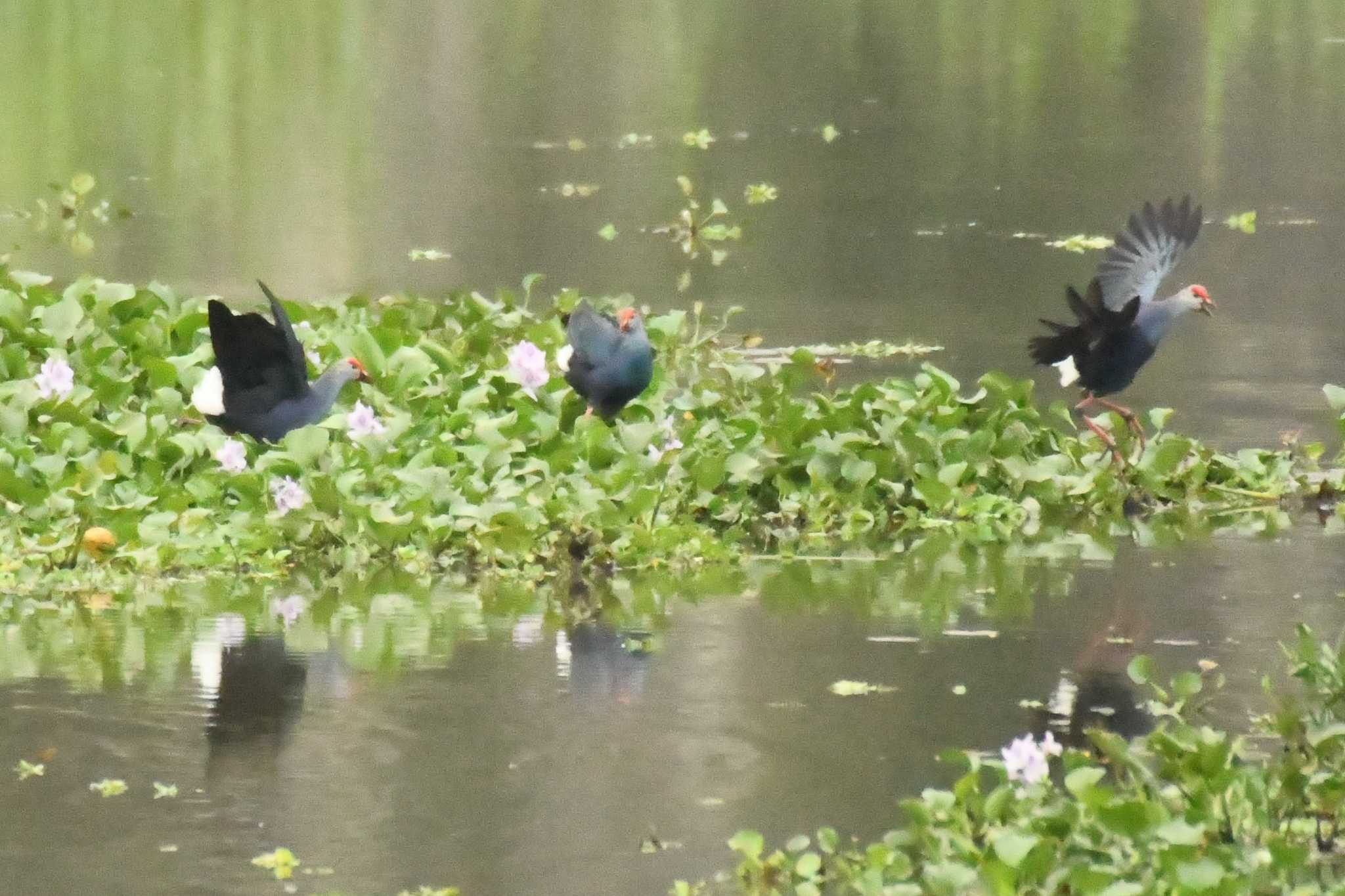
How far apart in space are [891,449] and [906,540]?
0.44 metres

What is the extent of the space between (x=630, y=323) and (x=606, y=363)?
249 mm

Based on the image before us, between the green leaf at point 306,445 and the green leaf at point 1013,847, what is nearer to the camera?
the green leaf at point 1013,847

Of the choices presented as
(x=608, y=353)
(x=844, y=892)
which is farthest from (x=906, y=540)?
(x=844, y=892)

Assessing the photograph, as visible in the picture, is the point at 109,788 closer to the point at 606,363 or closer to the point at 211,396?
the point at 211,396

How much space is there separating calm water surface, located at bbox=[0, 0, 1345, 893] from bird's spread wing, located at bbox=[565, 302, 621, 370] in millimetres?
1415

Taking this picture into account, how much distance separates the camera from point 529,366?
9688 mm

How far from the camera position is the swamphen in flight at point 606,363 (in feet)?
31.6

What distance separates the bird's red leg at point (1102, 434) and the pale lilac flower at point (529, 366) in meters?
1.84

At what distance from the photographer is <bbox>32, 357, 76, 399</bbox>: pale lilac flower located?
31.1 ft

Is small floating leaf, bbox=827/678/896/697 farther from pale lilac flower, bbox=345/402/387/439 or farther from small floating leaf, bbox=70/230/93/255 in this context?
small floating leaf, bbox=70/230/93/255

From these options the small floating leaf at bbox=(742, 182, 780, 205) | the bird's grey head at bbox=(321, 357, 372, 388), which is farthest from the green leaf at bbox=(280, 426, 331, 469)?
the small floating leaf at bbox=(742, 182, 780, 205)

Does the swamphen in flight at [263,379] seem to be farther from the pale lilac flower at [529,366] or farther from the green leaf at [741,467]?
the green leaf at [741,467]

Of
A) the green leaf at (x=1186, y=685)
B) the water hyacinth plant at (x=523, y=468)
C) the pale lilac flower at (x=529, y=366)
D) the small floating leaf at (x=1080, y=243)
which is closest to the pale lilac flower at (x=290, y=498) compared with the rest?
the water hyacinth plant at (x=523, y=468)

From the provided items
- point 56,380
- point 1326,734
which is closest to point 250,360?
point 56,380
